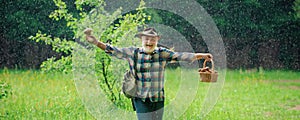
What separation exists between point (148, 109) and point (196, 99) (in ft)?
17.2

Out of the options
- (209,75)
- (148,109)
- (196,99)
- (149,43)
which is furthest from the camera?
(196,99)

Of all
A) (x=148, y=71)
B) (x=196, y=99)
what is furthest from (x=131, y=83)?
(x=196, y=99)

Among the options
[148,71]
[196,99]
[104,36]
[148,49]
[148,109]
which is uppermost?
[104,36]

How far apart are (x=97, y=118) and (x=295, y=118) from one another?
127 inches

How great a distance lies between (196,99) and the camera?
10578 millimetres

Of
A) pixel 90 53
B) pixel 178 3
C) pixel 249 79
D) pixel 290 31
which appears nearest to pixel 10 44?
pixel 178 3

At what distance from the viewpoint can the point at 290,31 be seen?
20.2 m

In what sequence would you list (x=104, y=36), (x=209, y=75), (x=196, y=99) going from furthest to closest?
1. (x=196, y=99)
2. (x=104, y=36)
3. (x=209, y=75)

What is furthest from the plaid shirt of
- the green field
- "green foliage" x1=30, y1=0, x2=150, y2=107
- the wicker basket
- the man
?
the green field

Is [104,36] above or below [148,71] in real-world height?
above

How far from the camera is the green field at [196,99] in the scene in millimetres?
8297

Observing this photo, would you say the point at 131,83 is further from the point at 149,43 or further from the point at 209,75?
the point at 209,75

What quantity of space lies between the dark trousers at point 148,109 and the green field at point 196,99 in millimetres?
2423

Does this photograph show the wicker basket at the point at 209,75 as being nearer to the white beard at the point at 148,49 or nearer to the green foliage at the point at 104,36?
the white beard at the point at 148,49
